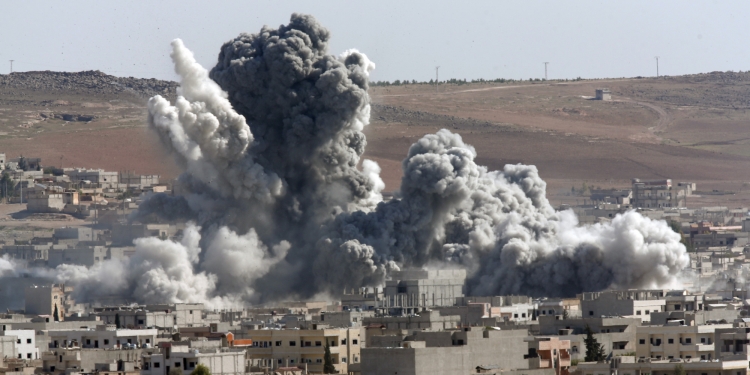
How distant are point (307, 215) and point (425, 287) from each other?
36.4 ft

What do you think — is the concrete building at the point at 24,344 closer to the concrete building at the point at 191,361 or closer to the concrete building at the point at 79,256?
the concrete building at the point at 191,361

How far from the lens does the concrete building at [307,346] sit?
63.8 meters

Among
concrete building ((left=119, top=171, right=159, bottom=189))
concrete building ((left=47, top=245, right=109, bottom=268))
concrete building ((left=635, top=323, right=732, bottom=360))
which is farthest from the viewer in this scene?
concrete building ((left=119, top=171, right=159, bottom=189))

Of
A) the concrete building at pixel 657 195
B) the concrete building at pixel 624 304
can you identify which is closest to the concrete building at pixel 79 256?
the concrete building at pixel 624 304

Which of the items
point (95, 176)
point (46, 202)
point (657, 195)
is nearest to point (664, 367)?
point (46, 202)

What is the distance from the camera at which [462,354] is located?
55.2 meters

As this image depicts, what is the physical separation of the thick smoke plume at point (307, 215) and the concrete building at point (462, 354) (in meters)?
40.1

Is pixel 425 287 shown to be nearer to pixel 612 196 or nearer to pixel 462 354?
pixel 462 354

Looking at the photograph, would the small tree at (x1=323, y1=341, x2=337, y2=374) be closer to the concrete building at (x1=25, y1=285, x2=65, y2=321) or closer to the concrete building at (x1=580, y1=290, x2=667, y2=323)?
the concrete building at (x1=580, y1=290, x2=667, y2=323)

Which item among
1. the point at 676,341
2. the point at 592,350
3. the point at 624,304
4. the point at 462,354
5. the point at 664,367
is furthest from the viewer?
the point at 624,304

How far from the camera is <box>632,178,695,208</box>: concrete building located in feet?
618

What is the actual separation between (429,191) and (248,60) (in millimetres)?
11638

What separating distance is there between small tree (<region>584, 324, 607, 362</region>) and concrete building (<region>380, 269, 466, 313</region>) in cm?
2971

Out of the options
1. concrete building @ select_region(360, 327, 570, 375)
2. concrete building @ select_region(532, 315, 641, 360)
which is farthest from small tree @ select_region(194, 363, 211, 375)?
concrete building @ select_region(532, 315, 641, 360)
